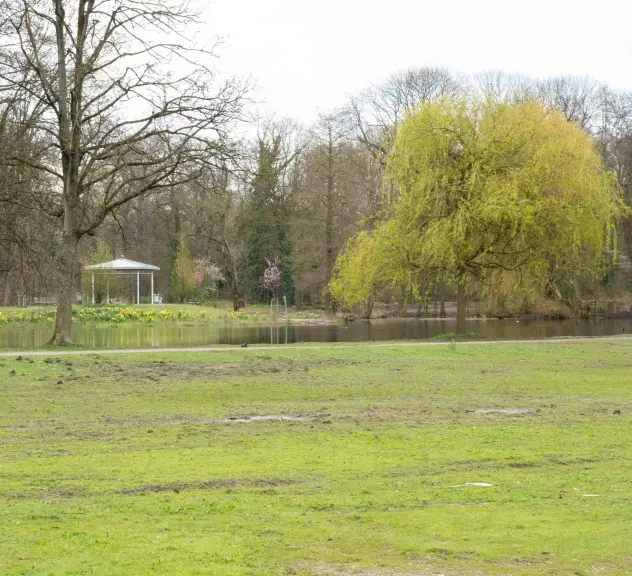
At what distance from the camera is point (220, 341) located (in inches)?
1394

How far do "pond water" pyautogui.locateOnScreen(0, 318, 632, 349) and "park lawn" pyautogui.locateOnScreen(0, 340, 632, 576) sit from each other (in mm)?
15641

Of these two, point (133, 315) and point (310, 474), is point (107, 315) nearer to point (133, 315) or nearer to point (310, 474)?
point (133, 315)

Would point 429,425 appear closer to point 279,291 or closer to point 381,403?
point 381,403

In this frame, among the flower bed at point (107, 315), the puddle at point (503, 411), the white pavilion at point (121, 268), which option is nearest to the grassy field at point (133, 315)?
the flower bed at point (107, 315)

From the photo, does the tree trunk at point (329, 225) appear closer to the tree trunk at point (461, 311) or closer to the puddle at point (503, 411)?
the tree trunk at point (461, 311)

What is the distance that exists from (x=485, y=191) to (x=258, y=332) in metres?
15.8

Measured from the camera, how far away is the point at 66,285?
26.4 m

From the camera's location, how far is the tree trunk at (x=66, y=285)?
2625 centimetres

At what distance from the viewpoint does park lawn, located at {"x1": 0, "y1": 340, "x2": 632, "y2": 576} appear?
6285 mm

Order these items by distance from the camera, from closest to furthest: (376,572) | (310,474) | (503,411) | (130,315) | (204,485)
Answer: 1. (376,572)
2. (204,485)
3. (310,474)
4. (503,411)
5. (130,315)

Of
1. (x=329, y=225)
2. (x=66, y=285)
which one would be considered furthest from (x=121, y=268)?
(x=66, y=285)

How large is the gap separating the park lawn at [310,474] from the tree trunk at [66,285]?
21.1 feet

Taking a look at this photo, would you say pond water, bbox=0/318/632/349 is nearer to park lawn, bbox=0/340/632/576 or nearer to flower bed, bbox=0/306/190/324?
flower bed, bbox=0/306/190/324

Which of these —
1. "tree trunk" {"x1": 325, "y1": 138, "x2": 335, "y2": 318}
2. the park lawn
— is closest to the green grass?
"tree trunk" {"x1": 325, "y1": 138, "x2": 335, "y2": 318}
